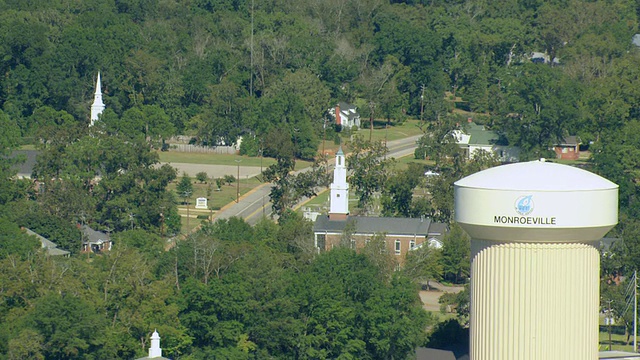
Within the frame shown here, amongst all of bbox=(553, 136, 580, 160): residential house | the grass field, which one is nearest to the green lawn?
the grass field

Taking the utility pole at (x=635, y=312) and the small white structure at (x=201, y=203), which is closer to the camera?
the utility pole at (x=635, y=312)

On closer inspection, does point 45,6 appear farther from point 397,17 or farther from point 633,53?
point 633,53

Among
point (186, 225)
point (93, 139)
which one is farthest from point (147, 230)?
point (93, 139)

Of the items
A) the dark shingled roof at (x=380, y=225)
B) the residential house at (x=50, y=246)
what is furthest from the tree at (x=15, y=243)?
the dark shingled roof at (x=380, y=225)

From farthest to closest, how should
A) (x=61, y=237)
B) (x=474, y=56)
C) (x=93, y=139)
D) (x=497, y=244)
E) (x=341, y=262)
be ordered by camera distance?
(x=474, y=56) → (x=93, y=139) → (x=61, y=237) → (x=341, y=262) → (x=497, y=244)

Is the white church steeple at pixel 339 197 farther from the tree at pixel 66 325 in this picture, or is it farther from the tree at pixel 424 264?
the tree at pixel 66 325

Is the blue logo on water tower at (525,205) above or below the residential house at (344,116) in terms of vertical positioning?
below

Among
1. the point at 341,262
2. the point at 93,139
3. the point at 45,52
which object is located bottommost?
the point at 341,262
